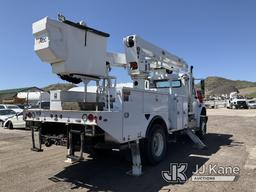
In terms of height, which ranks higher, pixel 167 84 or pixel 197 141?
pixel 167 84

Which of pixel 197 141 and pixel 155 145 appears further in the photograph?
pixel 197 141

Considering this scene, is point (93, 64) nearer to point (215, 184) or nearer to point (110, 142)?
point (110, 142)

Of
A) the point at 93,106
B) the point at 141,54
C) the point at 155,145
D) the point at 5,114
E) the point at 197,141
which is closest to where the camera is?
the point at 93,106

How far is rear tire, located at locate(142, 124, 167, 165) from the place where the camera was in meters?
6.64

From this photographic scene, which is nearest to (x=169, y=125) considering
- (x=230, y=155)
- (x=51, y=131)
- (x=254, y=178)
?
(x=230, y=155)

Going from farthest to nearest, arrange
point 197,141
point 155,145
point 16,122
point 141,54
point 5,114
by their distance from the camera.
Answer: point 5,114 → point 16,122 → point 197,141 → point 141,54 → point 155,145

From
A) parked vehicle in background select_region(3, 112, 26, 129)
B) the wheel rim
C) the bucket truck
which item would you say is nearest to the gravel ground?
the wheel rim

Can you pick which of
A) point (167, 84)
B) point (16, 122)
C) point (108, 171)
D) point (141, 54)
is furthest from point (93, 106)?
point (16, 122)

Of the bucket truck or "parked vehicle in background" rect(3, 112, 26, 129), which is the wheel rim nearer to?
the bucket truck

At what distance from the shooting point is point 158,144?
735 centimetres

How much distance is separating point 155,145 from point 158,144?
0.13 m

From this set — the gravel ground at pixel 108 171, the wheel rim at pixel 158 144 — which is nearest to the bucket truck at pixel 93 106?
the wheel rim at pixel 158 144

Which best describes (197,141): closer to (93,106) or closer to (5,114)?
(93,106)

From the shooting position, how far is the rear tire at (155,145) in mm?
6641
